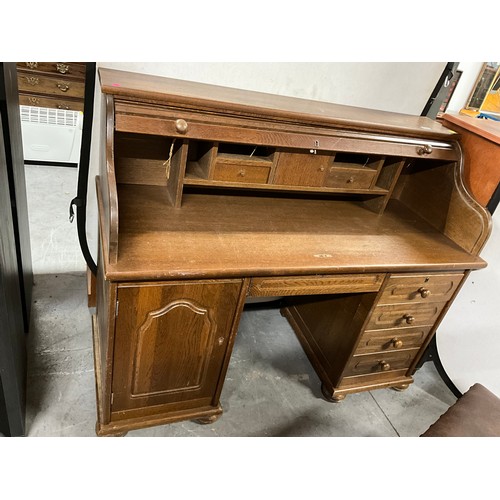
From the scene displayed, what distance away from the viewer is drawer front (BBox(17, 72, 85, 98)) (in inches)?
129

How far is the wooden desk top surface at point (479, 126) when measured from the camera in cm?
155

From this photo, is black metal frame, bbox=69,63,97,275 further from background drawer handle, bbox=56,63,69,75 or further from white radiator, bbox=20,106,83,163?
background drawer handle, bbox=56,63,69,75

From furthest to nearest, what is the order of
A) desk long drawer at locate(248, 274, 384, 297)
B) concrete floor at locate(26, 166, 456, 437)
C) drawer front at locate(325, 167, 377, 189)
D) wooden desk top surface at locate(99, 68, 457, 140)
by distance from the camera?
concrete floor at locate(26, 166, 456, 437), drawer front at locate(325, 167, 377, 189), desk long drawer at locate(248, 274, 384, 297), wooden desk top surface at locate(99, 68, 457, 140)

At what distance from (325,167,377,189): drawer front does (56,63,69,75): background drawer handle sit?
2.84 m

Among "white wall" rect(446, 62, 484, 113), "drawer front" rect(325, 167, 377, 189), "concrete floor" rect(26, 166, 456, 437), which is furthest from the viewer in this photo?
"white wall" rect(446, 62, 484, 113)

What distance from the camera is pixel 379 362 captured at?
186 cm

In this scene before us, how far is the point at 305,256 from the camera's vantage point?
1358 mm

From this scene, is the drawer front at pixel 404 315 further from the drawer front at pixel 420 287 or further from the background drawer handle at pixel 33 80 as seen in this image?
the background drawer handle at pixel 33 80

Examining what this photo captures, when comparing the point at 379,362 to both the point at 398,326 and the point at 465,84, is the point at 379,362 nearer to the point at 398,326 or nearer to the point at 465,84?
the point at 398,326

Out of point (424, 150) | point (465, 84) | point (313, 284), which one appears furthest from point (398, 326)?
point (465, 84)

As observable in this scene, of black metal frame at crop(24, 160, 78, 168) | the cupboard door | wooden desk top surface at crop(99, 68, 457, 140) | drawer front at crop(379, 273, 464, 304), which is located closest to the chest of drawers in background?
black metal frame at crop(24, 160, 78, 168)

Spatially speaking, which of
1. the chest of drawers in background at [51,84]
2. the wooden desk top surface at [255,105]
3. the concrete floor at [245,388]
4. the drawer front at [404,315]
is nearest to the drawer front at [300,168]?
the wooden desk top surface at [255,105]
